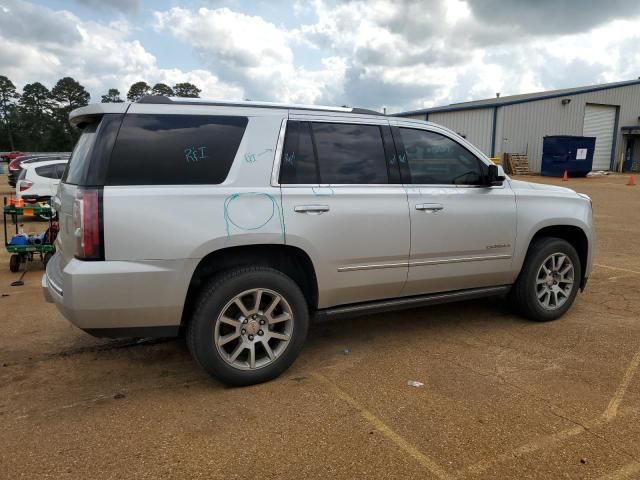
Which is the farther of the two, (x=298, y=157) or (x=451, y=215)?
(x=451, y=215)

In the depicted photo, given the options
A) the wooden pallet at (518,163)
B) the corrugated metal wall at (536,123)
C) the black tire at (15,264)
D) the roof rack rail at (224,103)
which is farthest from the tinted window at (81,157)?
the corrugated metal wall at (536,123)

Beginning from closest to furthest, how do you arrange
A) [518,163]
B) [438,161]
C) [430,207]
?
[430,207] → [438,161] → [518,163]

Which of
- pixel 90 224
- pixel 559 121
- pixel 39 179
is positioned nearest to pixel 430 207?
pixel 90 224

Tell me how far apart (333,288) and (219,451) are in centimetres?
143

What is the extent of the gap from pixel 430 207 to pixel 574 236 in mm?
1986

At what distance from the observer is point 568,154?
1076 inches

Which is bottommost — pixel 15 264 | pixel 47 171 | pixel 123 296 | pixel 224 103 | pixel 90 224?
pixel 15 264

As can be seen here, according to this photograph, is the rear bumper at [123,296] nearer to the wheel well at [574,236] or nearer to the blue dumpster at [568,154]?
the wheel well at [574,236]

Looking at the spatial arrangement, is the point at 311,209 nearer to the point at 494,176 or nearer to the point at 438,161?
the point at 438,161

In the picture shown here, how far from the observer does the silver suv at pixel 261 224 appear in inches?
121

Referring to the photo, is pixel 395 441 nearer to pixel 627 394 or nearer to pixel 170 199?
pixel 627 394

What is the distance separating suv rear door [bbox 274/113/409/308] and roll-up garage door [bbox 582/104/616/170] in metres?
33.5

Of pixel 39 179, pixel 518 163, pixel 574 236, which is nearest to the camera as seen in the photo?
pixel 574 236

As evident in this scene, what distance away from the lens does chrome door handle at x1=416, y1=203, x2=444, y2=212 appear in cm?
399
